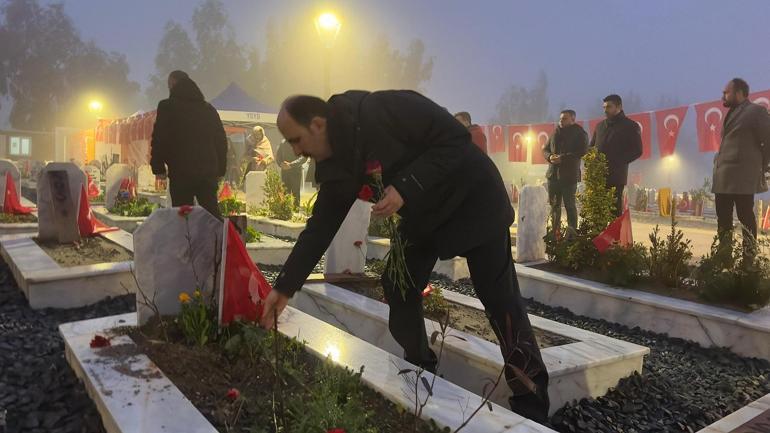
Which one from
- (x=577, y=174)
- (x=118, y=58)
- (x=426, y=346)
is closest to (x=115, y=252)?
(x=426, y=346)

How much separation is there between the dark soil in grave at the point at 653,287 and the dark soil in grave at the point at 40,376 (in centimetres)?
381

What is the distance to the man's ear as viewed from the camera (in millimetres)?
2305

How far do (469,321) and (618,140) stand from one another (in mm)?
3583

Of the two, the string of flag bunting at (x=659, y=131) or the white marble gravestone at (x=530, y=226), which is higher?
the string of flag bunting at (x=659, y=131)

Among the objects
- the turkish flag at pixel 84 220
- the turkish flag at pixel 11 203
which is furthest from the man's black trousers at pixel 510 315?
the turkish flag at pixel 11 203

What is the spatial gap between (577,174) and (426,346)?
4889mm

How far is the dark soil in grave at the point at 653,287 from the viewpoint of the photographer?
4397 millimetres

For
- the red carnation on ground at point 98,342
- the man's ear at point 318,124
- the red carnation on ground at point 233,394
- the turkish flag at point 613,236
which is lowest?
the red carnation on ground at point 233,394

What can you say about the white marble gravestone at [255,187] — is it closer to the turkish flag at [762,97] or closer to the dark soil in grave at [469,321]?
the dark soil in grave at [469,321]

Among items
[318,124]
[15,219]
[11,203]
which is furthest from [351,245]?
[11,203]

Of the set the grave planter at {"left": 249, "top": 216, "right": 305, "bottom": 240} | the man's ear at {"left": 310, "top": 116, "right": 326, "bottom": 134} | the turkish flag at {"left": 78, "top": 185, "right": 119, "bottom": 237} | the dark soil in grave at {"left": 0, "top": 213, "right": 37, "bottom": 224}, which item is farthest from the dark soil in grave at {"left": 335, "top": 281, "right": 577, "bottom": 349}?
the dark soil in grave at {"left": 0, "top": 213, "right": 37, "bottom": 224}

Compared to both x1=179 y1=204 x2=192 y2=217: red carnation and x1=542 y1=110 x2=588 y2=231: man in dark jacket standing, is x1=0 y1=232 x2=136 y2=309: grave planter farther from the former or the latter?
x1=542 y1=110 x2=588 y2=231: man in dark jacket standing

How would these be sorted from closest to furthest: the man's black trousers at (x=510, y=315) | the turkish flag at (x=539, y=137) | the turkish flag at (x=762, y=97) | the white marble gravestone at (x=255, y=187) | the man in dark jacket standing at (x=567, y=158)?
the man's black trousers at (x=510, y=315)
the man in dark jacket standing at (x=567, y=158)
the white marble gravestone at (x=255, y=187)
the turkish flag at (x=762, y=97)
the turkish flag at (x=539, y=137)

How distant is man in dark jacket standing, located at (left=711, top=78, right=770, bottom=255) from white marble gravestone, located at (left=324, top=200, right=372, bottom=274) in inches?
125
